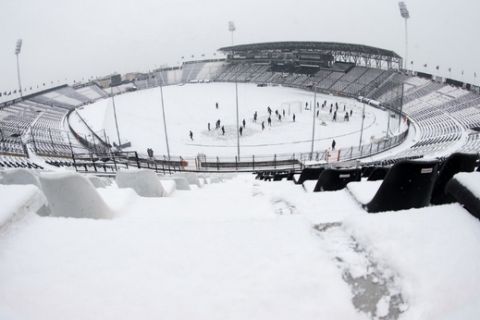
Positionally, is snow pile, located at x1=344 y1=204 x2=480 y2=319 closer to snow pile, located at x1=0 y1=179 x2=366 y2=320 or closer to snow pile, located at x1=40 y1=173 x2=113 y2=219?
snow pile, located at x1=0 y1=179 x2=366 y2=320

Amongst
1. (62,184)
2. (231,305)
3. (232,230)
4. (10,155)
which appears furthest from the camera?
(10,155)

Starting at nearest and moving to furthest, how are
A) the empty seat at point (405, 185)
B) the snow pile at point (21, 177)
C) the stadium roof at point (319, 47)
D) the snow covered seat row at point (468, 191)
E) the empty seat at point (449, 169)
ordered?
the snow covered seat row at point (468, 191) → the empty seat at point (405, 185) → the empty seat at point (449, 169) → the snow pile at point (21, 177) → the stadium roof at point (319, 47)

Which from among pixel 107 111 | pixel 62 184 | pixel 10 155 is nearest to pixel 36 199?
pixel 62 184

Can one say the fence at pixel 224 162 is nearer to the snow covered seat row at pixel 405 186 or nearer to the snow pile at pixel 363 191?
the snow pile at pixel 363 191

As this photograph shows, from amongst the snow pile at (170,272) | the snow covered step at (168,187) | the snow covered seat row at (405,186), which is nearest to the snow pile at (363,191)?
the snow covered seat row at (405,186)

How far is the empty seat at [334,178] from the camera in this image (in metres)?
6.93

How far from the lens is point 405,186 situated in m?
4.05

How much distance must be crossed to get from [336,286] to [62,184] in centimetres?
364

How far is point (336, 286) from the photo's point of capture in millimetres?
2277

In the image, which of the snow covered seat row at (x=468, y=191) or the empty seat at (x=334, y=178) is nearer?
the snow covered seat row at (x=468, y=191)

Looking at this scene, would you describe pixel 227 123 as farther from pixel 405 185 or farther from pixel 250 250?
pixel 250 250

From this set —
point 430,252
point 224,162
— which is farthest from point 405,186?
point 224,162

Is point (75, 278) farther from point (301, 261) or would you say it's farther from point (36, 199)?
point (301, 261)

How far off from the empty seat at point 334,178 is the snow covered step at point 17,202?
529cm
